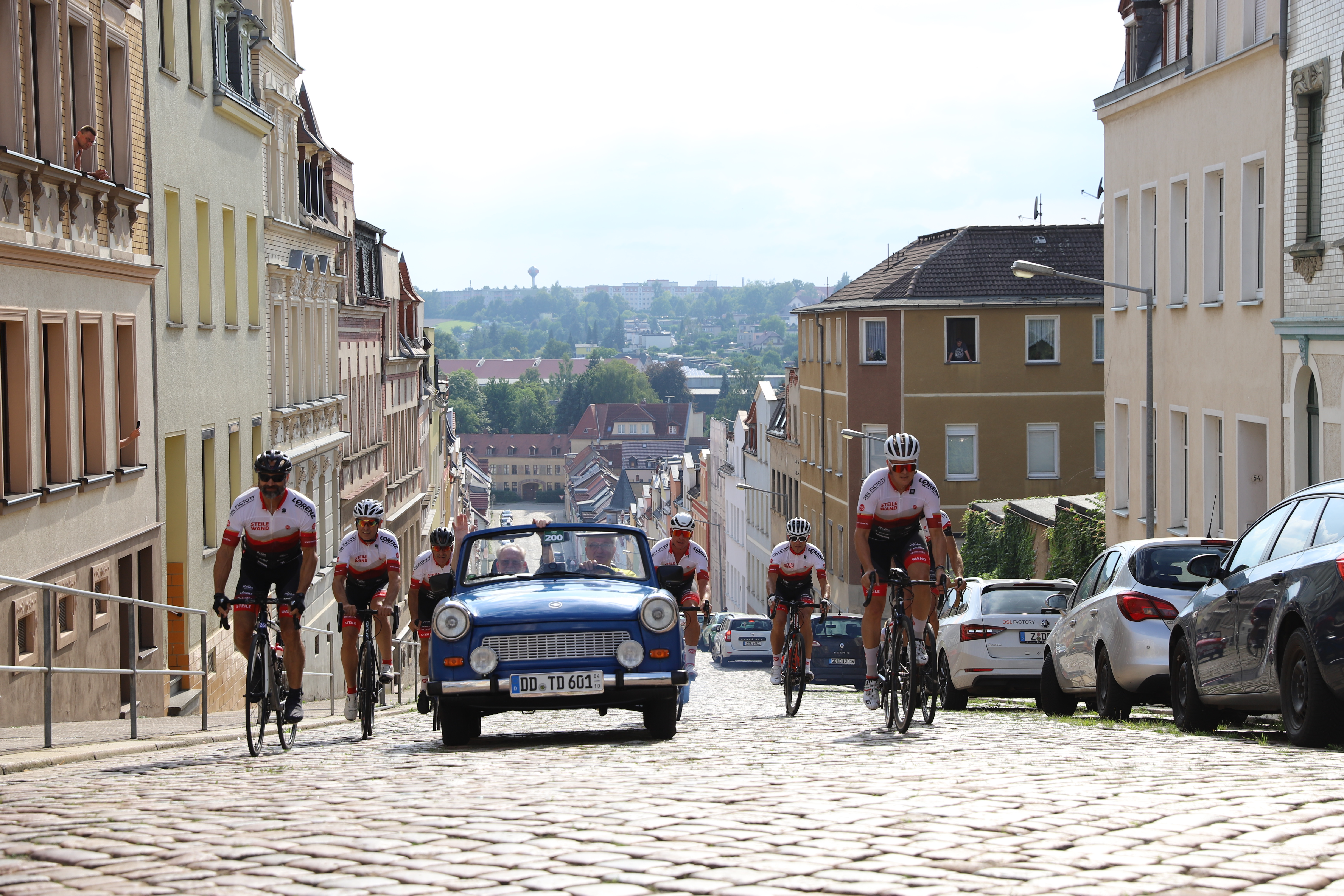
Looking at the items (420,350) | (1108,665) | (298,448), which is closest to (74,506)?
(1108,665)

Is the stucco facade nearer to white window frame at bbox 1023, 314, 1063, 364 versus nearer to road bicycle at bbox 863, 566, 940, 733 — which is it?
road bicycle at bbox 863, 566, 940, 733

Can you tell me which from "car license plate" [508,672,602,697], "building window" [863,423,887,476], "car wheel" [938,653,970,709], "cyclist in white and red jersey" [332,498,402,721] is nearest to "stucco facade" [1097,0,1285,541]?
"car wheel" [938,653,970,709]

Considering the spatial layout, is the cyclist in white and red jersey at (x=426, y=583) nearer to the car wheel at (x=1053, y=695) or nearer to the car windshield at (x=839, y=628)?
the car wheel at (x=1053, y=695)

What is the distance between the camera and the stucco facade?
90.0 ft

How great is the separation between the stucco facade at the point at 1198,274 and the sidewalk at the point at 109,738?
16.2 meters

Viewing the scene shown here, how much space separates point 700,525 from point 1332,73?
98.7m

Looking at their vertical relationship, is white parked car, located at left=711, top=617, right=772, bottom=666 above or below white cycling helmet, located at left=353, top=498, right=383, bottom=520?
below

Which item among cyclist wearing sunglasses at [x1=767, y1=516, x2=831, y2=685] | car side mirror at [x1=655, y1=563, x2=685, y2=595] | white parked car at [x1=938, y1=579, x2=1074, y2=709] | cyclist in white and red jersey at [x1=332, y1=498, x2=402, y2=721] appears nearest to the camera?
car side mirror at [x1=655, y1=563, x2=685, y2=595]

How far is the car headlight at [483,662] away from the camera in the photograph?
1210 centimetres

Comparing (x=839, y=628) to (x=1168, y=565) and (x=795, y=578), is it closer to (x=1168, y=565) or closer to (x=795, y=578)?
(x=795, y=578)

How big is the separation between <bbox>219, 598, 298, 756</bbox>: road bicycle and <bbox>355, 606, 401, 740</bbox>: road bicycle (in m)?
1.64

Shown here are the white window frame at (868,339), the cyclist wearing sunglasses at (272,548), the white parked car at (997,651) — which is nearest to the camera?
the cyclist wearing sunglasses at (272,548)

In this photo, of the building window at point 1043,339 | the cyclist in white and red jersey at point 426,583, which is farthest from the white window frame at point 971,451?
the cyclist in white and red jersey at point 426,583

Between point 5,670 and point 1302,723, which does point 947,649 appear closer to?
point 1302,723
